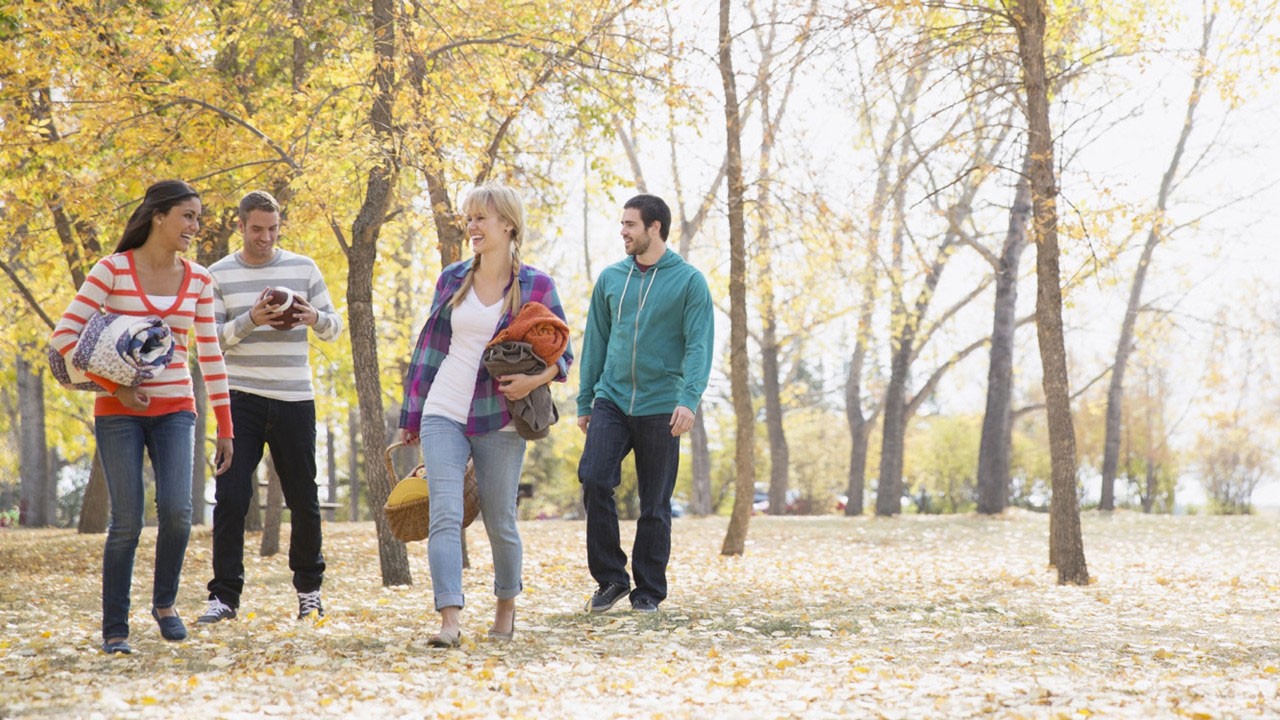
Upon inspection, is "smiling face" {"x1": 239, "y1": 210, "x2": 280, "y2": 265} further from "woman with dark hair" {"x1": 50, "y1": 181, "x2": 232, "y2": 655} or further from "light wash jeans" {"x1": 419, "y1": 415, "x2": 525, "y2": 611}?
"light wash jeans" {"x1": 419, "y1": 415, "x2": 525, "y2": 611}

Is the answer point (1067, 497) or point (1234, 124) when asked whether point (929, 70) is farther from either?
point (1234, 124)

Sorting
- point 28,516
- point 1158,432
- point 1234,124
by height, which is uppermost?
point 1234,124

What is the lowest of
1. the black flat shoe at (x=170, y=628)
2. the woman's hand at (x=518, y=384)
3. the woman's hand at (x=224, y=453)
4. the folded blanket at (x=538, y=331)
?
the black flat shoe at (x=170, y=628)

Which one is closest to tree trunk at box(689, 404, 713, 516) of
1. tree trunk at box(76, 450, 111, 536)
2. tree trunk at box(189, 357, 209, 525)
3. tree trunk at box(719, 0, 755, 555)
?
tree trunk at box(189, 357, 209, 525)

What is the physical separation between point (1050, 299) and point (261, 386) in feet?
18.7

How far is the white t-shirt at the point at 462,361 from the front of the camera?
5.09 metres

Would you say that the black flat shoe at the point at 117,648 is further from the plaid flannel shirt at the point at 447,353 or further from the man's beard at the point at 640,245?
the man's beard at the point at 640,245

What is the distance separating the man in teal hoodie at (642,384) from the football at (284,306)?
4.97 ft

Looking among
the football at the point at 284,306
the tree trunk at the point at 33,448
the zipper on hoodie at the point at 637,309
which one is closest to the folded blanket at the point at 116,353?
the football at the point at 284,306

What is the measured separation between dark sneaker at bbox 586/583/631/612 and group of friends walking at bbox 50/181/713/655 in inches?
17.6

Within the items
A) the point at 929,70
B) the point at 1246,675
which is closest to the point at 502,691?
the point at 1246,675

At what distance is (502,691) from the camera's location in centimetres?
430

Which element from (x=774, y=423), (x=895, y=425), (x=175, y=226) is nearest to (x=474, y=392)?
(x=175, y=226)

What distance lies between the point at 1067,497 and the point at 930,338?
45.5 feet
